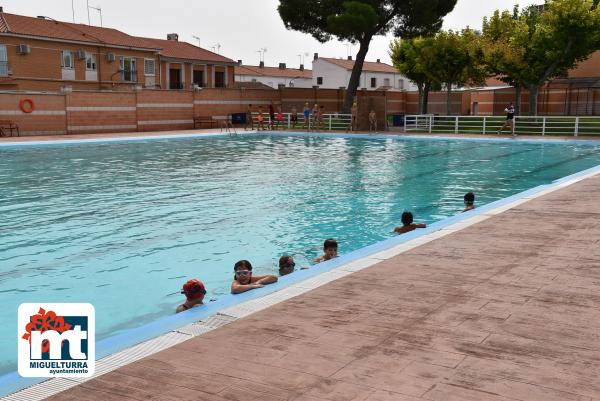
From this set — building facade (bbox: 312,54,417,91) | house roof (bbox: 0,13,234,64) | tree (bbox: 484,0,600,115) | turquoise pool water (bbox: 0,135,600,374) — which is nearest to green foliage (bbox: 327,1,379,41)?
tree (bbox: 484,0,600,115)

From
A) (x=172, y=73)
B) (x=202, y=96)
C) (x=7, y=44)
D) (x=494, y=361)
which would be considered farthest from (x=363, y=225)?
(x=172, y=73)

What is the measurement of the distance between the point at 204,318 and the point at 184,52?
54837mm

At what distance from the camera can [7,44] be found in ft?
130

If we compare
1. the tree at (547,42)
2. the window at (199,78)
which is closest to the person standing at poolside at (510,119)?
the tree at (547,42)

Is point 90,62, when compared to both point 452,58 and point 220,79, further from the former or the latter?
point 452,58

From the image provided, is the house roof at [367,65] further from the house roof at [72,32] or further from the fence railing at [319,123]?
the fence railing at [319,123]

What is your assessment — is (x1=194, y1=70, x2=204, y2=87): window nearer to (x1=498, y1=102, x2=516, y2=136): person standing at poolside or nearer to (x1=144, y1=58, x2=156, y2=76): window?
(x1=144, y1=58, x2=156, y2=76): window

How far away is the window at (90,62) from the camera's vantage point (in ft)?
146

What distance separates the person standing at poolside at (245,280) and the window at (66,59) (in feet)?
132

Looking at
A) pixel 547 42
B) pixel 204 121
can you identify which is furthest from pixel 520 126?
pixel 204 121

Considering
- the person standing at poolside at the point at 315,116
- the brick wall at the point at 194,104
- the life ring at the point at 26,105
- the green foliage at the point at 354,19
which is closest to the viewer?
the life ring at the point at 26,105

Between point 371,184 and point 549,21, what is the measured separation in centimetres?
2174

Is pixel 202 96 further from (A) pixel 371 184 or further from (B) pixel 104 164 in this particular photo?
(A) pixel 371 184

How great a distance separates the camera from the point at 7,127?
31156 mm
